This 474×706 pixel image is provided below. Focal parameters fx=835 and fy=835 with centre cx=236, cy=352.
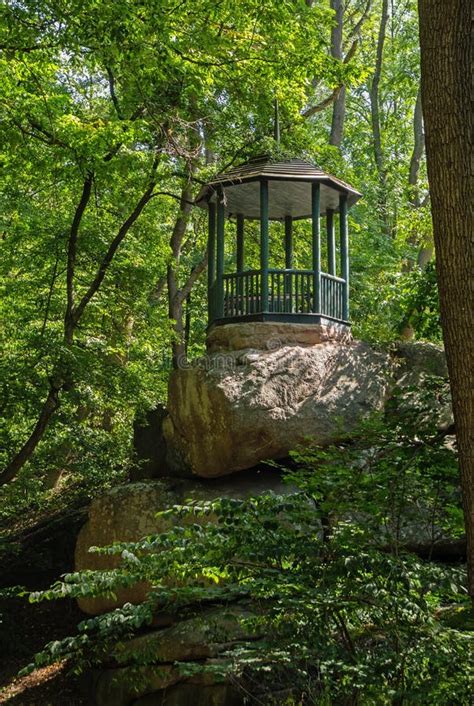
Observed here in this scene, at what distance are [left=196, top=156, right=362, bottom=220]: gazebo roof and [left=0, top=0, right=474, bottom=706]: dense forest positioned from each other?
417mm

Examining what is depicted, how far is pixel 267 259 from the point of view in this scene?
11586 millimetres

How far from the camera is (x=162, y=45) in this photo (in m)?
8.85

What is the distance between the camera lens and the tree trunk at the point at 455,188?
164 inches

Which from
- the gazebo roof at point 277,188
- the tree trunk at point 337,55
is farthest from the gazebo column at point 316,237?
the tree trunk at point 337,55

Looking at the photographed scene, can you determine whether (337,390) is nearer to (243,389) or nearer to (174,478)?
(243,389)

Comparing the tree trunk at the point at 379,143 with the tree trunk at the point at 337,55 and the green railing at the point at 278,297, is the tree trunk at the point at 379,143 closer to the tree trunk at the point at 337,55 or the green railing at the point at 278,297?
the tree trunk at the point at 337,55

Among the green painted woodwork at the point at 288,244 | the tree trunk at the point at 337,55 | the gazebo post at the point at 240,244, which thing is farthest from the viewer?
the tree trunk at the point at 337,55

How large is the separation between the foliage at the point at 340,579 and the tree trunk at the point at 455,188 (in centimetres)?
90

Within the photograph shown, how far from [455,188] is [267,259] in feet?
24.2

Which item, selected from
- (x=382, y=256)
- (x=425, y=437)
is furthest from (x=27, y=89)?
(x=382, y=256)

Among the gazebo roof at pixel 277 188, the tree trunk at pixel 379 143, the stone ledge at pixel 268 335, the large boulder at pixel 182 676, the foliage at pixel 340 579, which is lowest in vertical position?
the large boulder at pixel 182 676

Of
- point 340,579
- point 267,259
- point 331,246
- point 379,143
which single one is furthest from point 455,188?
point 379,143

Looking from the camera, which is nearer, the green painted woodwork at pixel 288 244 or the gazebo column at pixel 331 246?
the gazebo column at pixel 331 246

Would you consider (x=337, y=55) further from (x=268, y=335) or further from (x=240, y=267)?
(x=268, y=335)
